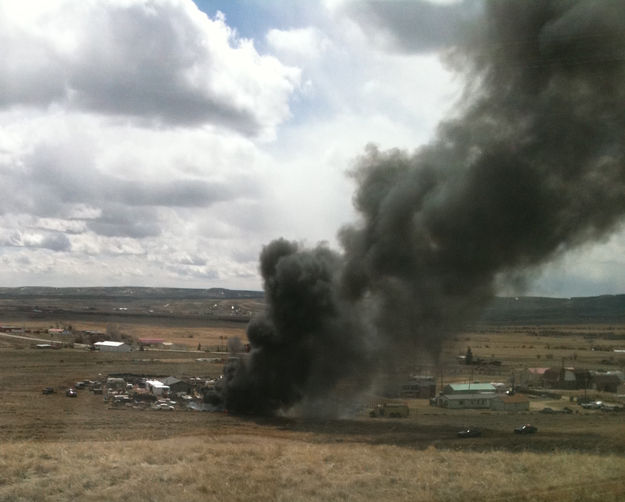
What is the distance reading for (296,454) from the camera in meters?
18.9

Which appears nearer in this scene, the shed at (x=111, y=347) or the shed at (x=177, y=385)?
the shed at (x=177, y=385)

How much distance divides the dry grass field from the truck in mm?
913

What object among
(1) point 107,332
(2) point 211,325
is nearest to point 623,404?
(2) point 211,325

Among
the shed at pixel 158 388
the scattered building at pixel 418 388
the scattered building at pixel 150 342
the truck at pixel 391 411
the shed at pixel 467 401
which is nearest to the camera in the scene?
the truck at pixel 391 411

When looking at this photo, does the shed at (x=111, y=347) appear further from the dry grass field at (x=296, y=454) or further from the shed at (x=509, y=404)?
the shed at (x=509, y=404)

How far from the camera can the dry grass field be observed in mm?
13289

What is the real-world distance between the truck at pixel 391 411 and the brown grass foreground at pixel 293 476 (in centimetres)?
2155

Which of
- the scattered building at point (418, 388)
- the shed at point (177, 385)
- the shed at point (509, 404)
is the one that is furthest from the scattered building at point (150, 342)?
the shed at point (509, 404)

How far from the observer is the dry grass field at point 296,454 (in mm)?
13289

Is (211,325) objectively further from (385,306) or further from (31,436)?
(31,436)

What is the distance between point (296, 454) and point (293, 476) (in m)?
4.29

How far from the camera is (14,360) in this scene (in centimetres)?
6500

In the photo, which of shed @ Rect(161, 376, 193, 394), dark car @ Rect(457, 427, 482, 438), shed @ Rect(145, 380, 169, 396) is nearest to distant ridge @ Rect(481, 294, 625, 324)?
shed @ Rect(161, 376, 193, 394)

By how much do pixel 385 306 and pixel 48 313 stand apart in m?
89.7
